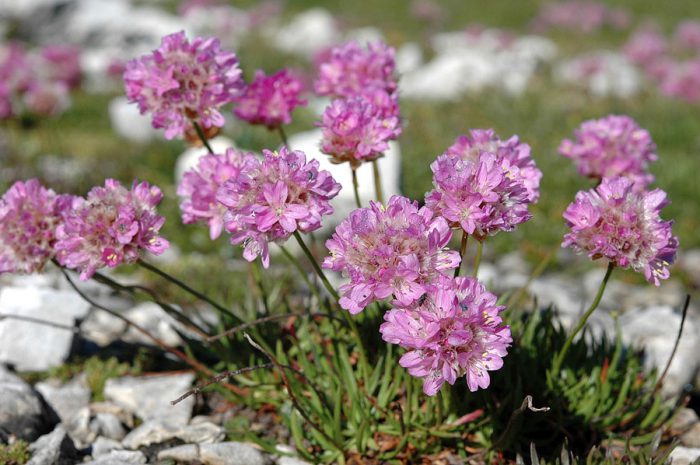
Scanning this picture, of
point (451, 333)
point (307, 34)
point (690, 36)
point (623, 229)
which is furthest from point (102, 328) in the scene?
point (307, 34)

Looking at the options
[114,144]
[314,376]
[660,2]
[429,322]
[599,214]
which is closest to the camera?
[429,322]

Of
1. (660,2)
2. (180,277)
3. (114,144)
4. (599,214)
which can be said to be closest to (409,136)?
(114,144)

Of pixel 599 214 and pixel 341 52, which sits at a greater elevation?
pixel 341 52

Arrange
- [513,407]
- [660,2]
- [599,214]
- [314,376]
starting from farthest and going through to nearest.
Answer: [660,2], [314,376], [513,407], [599,214]

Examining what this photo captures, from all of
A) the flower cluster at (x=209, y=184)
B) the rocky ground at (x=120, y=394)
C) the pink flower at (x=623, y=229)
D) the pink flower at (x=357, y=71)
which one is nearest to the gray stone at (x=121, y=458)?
the rocky ground at (x=120, y=394)

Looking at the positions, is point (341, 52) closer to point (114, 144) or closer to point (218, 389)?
point (218, 389)

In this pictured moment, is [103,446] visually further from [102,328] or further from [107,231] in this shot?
[102,328]

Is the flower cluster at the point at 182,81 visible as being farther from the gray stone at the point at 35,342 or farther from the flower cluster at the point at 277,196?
the gray stone at the point at 35,342
